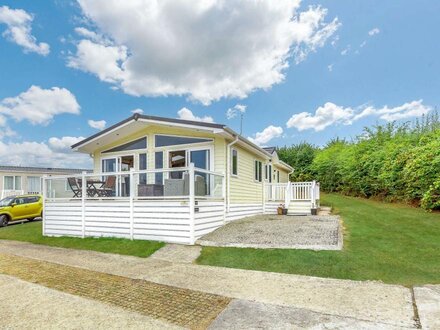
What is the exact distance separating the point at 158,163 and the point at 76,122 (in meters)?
11.7

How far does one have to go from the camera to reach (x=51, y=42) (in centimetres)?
1546

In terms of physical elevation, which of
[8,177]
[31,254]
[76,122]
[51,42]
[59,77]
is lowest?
[31,254]

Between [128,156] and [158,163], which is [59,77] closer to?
[128,156]

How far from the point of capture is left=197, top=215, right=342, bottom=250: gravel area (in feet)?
23.0

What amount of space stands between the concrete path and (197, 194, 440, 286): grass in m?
0.41

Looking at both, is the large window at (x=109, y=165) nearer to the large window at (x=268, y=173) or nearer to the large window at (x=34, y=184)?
the large window at (x=268, y=173)

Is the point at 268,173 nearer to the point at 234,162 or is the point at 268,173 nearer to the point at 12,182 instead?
the point at 234,162

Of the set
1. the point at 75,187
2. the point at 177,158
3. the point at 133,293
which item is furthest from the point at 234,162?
the point at 133,293

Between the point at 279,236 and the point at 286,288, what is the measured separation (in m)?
3.27

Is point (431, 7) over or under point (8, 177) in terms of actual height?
over

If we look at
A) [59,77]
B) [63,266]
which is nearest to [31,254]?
[63,266]

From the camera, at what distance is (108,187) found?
959 cm

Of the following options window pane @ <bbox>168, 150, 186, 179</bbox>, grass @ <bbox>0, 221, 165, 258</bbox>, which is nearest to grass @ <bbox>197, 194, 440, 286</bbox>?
grass @ <bbox>0, 221, 165, 258</bbox>

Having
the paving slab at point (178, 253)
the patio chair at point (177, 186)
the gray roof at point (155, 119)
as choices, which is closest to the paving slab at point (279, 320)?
the paving slab at point (178, 253)
